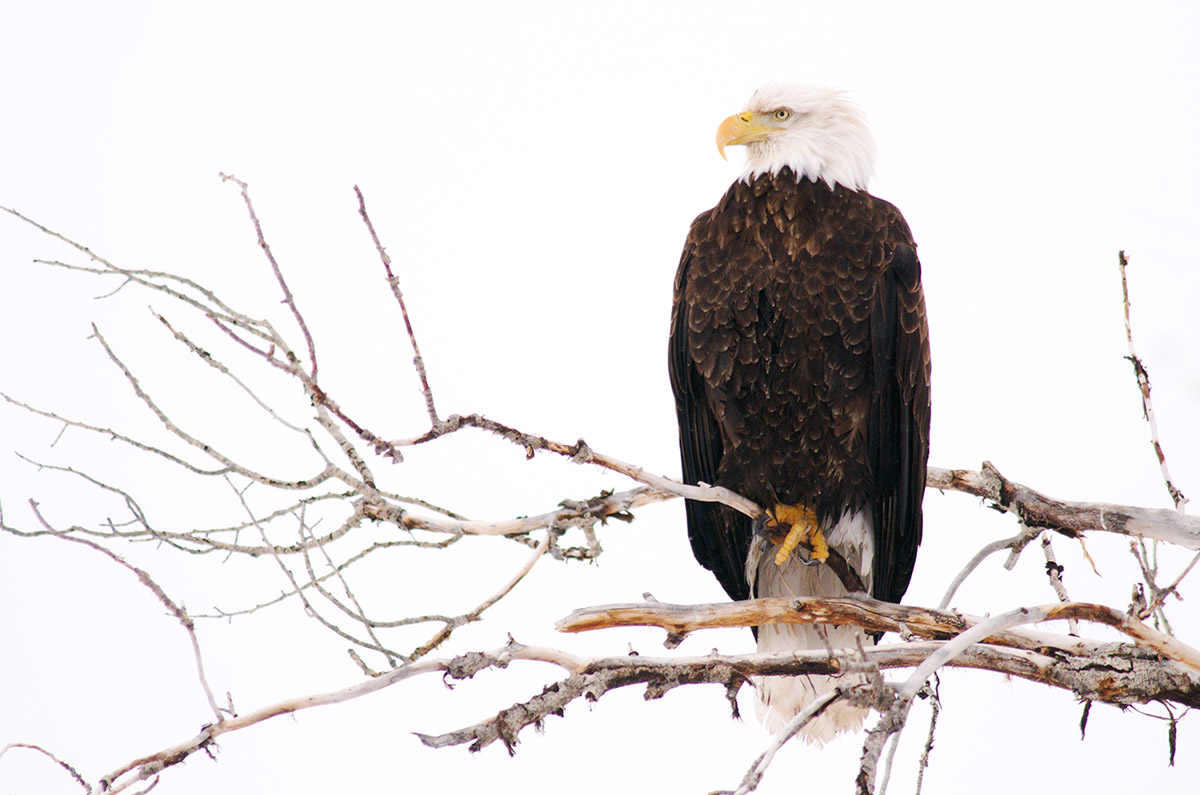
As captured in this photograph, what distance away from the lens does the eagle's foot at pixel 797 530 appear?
3230 millimetres

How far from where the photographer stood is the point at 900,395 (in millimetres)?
3141

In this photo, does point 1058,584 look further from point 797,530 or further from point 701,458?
point 701,458

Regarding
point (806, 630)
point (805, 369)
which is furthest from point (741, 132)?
point (806, 630)

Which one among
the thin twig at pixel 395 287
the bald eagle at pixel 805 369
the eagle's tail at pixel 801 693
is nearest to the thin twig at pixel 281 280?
the thin twig at pixel 395 287

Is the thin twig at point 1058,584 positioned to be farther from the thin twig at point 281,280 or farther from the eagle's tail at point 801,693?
the thin twig at point 281,280

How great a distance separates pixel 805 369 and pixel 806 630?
1029 mm

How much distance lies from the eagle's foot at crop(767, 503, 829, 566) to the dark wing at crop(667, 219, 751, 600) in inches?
8.9

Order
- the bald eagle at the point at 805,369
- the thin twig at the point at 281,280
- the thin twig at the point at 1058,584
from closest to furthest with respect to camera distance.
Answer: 1. the thin twig at the point at 281,280
2. the thin twig at the point at 1058,584
3. the bald eagle at the point at 805,369

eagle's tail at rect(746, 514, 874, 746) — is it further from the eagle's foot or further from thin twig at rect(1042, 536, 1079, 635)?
thin twig at rect(1042, 536, 1079, 635)

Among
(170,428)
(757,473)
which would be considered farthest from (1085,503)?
(170,428)

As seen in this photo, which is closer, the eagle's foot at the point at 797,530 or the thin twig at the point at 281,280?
the thin twig at the point at 281,280

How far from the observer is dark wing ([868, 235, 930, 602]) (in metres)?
3.09

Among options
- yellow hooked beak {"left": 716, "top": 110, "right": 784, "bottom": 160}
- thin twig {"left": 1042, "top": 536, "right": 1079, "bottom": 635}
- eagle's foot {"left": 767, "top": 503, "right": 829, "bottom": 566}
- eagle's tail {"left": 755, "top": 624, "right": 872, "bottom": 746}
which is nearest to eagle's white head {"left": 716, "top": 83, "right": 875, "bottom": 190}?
yellow hooked beak {"left": 716, "top": 110, "right": 784, "bottom": 160}

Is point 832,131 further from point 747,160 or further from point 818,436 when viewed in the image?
point 818,436
